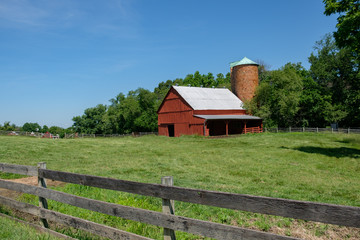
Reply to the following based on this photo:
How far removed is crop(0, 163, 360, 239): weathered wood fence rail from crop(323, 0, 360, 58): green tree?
1897cm

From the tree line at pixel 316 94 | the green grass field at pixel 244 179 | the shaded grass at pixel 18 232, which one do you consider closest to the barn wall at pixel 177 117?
the tree line at pixel 316 94

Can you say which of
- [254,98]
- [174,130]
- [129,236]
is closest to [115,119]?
[174,130]

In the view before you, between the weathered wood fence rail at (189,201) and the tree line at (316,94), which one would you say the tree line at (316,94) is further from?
the weathered wood fence rail at (189,201)

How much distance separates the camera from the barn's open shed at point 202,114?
124 ft

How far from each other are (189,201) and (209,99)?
4009cm

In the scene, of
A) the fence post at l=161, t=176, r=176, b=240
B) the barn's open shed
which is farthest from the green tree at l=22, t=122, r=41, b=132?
the fence post at l=161, t=176, r=176, b=240

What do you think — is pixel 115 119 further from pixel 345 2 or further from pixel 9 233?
pixel 9 233

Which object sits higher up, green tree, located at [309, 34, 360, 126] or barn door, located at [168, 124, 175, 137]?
green tree, located at [309, 34, 360, 126]

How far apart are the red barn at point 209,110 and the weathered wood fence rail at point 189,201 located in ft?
103

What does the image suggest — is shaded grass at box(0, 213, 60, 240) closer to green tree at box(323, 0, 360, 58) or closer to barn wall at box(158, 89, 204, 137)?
green tree at box(323, 0, 360, 58)

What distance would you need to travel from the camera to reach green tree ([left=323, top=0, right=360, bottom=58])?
17.6 metres

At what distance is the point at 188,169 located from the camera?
44.2 feet

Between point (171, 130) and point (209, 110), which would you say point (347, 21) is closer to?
point (209, 110)

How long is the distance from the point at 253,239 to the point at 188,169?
35.3 feet
